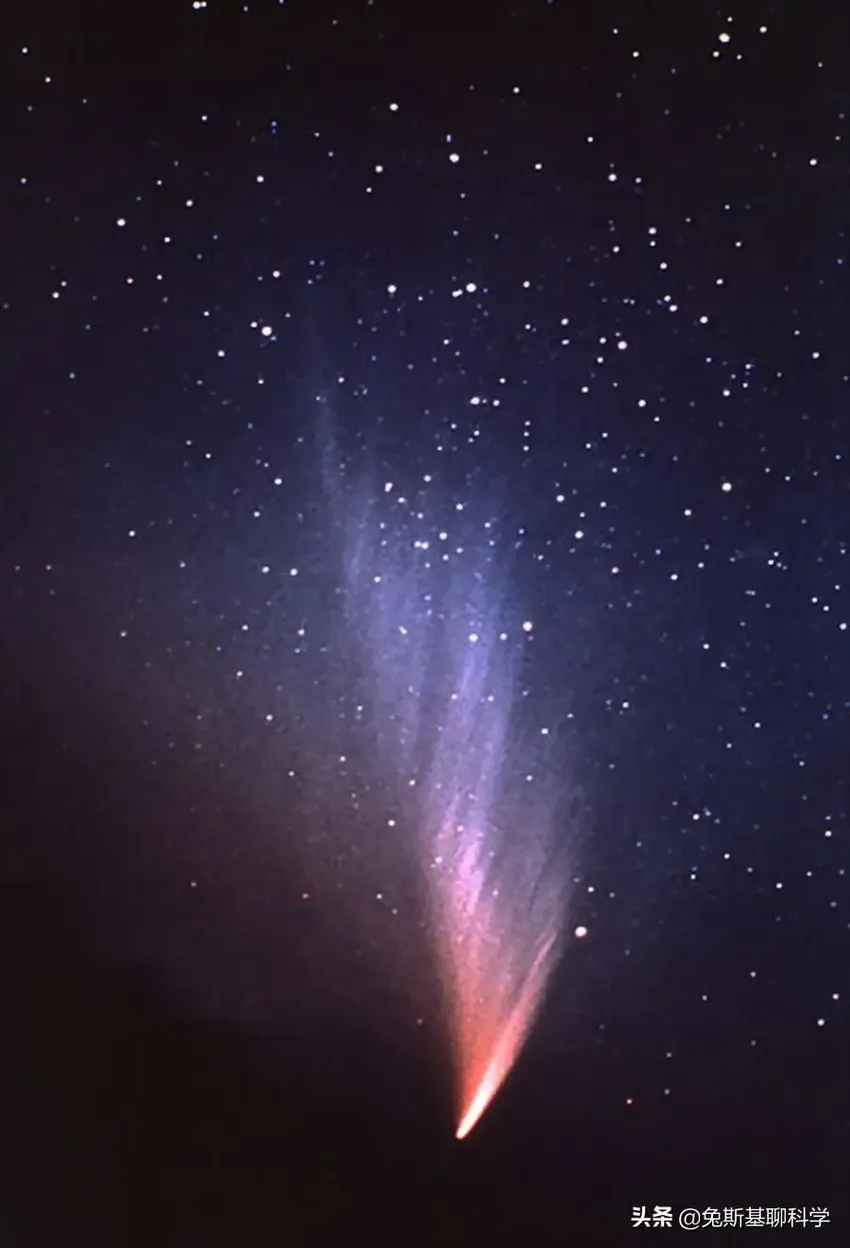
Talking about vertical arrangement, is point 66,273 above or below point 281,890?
above

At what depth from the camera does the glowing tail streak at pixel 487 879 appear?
0.46 metres

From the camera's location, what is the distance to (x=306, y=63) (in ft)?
1.43

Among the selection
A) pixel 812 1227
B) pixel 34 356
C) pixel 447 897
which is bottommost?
pixel 812 1227

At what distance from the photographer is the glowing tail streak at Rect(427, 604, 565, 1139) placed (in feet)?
1.52

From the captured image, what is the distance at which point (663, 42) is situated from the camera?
0.43 meters

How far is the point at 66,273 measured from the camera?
45cm

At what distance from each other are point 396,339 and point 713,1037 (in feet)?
1.06

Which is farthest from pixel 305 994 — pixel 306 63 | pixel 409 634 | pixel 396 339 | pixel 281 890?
pixel 306 63

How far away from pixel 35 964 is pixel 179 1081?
0.26 ft

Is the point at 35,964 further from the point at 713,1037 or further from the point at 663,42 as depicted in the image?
the point at 663,42

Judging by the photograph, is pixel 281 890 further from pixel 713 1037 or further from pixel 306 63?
pixel 306 63

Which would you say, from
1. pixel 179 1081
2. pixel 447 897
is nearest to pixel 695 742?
pixel 447 897

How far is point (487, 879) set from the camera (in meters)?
0.47

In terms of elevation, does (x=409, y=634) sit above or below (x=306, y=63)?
below
